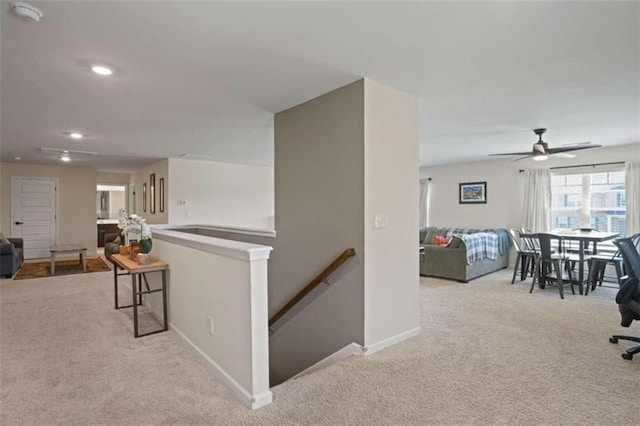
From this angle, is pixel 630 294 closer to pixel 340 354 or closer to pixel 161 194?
pixel 340 354

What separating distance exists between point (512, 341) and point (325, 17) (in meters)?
3.11

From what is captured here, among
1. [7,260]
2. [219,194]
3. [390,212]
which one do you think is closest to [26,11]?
[390,212]

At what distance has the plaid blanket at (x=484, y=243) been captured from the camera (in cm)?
598

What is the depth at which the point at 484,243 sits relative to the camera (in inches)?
252

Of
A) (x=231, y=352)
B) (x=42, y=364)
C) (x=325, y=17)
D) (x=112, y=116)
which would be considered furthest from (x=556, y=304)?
(x=112, y=116)

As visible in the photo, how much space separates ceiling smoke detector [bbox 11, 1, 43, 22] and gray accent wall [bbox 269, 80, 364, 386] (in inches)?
83.9

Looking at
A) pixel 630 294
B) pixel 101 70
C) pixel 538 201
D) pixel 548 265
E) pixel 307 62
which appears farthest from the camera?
pixel 538 201

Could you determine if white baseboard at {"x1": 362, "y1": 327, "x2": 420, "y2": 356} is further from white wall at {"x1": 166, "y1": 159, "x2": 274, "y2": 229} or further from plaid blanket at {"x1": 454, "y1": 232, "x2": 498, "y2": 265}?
white wall at {"x1": 166, "y1": 159, "x2": 274, "y2": 229}

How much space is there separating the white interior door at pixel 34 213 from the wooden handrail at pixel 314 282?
A: 773 cm

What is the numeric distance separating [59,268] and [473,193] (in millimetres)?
9032

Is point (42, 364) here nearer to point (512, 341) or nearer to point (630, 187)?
point (512, 341)

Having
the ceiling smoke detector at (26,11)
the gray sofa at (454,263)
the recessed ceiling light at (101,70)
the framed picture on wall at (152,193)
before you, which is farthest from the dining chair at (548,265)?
the framed picture on wall at (152,193)

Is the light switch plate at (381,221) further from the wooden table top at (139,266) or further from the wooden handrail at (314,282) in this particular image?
the wooden table top at (139,266)

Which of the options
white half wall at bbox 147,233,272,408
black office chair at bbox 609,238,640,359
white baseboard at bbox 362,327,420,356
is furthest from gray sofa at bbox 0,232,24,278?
black office chair at bbox 609,238,640,359
